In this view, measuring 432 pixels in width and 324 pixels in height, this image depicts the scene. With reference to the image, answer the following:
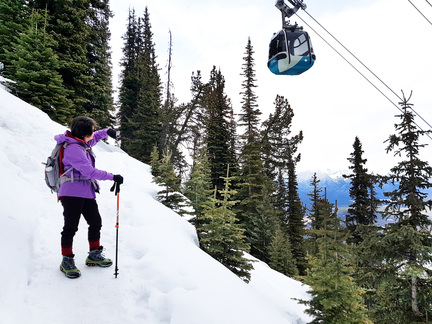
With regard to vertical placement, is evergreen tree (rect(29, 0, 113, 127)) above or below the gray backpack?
above

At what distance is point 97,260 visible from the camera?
13.4 ft

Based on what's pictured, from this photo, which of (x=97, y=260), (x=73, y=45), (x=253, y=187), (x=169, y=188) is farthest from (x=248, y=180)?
(x=97, y=260)

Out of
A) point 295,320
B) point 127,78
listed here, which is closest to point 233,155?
point 127,78

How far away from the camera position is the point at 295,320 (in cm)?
621

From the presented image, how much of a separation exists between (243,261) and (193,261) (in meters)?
2.79

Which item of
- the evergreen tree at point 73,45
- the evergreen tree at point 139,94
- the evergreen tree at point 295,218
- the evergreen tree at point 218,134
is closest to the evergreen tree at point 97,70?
the evergreen tree at point 73,45

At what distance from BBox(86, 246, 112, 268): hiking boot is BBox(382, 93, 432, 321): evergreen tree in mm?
9415

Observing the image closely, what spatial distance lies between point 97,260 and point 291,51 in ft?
21.7

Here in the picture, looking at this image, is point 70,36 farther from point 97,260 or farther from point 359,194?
point 359,194

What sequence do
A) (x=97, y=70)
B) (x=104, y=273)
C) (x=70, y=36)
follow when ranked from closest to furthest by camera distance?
(x=104, y=273), (x=70, y=36), (x=97, y=70)

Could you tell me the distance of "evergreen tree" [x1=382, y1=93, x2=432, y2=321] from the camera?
7984 millimetres

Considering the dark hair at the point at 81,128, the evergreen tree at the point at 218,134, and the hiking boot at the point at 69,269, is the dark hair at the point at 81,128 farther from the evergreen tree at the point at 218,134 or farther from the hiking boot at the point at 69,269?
the evergreen tree at the point at 218,134

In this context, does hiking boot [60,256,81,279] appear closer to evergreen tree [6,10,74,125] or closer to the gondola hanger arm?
the gondola hanger arm

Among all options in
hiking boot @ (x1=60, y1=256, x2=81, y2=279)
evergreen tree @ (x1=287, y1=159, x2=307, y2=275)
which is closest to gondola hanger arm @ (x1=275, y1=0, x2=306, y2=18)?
hiking boot @ (x1=60, y1=256, x2=81, y2=279)
